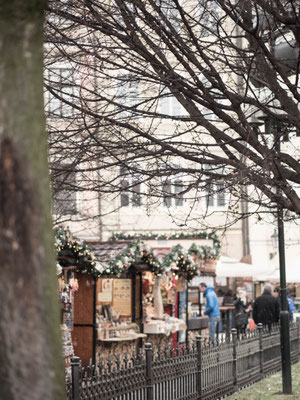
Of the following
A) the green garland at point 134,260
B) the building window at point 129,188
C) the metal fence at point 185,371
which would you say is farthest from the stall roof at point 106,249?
the building window at point 129,188

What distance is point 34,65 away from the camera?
3.28 metres

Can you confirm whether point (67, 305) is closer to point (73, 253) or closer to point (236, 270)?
point (73, 253)

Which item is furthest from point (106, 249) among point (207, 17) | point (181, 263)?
point (207, 17)

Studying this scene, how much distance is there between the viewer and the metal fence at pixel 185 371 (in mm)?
8633

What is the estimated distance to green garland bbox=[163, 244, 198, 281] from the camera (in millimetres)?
20327

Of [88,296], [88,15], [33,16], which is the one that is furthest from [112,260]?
[33,16]

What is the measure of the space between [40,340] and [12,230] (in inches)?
17.5

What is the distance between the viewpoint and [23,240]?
3.12 m

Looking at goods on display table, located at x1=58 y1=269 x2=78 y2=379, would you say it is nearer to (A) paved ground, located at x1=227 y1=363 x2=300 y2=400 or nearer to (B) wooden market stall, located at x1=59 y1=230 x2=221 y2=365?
(B) wooden market stall, located at x1=59 y1=230 x2=221 y2=365

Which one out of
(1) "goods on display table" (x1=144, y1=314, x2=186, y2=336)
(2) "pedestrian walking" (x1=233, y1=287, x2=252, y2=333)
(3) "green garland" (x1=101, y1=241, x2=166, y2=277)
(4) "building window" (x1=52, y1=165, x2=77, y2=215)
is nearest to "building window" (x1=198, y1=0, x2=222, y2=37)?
(4) "building window" (x1=52, y1=165, x2=77, y2=215)

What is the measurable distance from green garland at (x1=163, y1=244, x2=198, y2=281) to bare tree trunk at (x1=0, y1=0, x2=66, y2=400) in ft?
54.9

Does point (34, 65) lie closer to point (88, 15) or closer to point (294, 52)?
point (88, 15)

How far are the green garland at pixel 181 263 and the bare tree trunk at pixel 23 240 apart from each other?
1674cm

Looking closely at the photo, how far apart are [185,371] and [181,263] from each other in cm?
991
